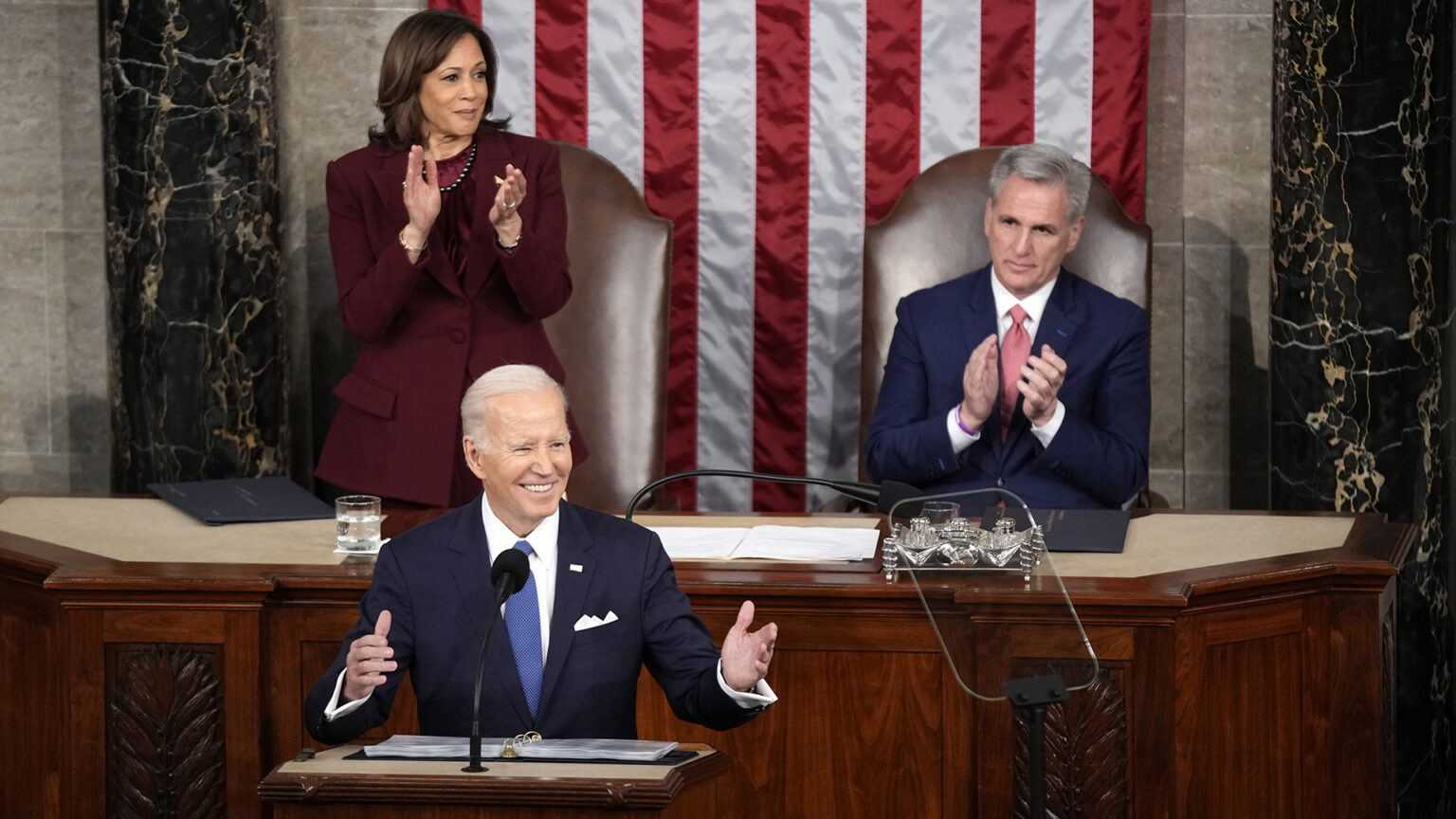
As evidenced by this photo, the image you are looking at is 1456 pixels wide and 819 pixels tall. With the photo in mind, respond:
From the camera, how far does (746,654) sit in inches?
98.5

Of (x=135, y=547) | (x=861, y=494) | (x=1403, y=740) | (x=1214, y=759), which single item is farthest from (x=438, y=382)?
(x=1403, y=740)

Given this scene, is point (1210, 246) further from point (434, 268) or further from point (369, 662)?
point (369, 662)

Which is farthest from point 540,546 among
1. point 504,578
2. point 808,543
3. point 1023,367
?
point 1023,367

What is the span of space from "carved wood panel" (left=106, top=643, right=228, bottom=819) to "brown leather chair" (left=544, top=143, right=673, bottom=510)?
5.59 feet

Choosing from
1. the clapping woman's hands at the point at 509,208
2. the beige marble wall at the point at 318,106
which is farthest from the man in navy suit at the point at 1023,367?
the beige marble wall at the point at 318,106

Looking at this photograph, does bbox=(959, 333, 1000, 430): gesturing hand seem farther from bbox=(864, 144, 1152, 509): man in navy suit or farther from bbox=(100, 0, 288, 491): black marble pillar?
bbox=(100, 0, 288, 491): black marble pillar

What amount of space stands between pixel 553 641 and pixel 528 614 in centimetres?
7

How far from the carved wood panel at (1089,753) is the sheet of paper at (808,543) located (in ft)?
1.84

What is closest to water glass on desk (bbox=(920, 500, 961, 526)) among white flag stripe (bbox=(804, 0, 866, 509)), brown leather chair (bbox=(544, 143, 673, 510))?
brown leather chair (bbox=(544, 143, 673, 510))

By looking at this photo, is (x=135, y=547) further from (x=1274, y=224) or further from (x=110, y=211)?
(x=1274, y=224)

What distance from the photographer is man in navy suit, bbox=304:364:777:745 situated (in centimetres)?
267

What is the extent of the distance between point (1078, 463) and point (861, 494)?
0.95 m

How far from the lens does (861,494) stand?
3225 mm

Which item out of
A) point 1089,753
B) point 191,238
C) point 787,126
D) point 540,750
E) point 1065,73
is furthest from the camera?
point 787,126
